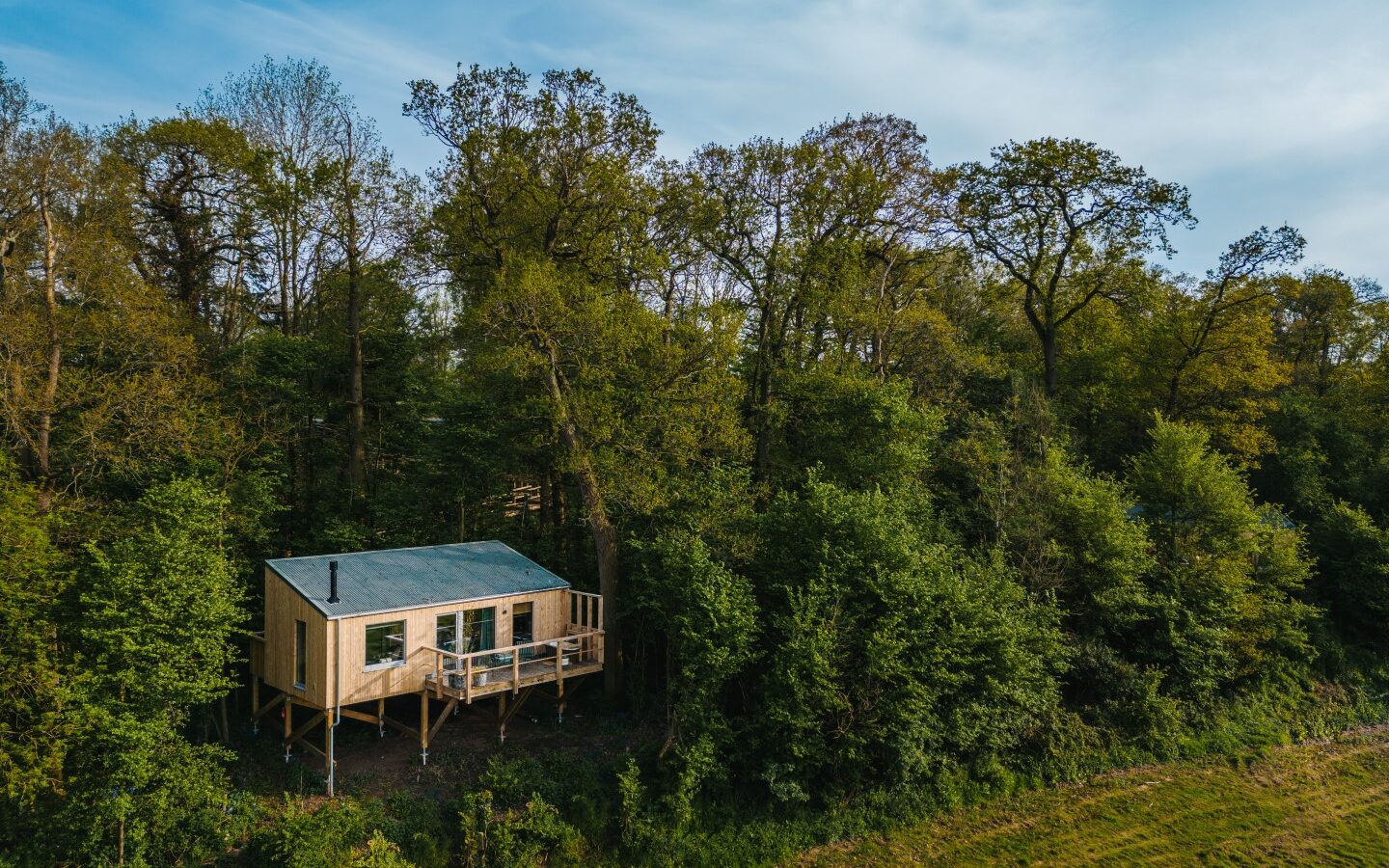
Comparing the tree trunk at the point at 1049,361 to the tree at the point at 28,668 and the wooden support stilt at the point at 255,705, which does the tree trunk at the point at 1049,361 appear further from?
the tree at the point at 28,668

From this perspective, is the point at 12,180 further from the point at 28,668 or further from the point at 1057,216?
the point at 1057,216

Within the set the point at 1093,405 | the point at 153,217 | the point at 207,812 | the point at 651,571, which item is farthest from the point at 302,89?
the point at 1093,405

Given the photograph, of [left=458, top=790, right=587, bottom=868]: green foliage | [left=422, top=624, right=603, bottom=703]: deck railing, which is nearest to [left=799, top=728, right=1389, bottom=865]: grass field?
[left=458, top=790, right=587, bottom=868]: green foliage

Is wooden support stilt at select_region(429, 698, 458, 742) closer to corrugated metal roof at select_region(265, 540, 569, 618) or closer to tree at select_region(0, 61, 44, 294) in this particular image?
corrugated metal roof at select_region(265, 540, 569, 618)

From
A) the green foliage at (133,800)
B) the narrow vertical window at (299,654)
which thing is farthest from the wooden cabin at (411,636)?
the green foliage at (133,800)

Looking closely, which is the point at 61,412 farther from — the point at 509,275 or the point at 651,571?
the point at 651,571

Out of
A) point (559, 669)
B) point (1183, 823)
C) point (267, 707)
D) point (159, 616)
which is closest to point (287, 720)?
point (267, 707)
